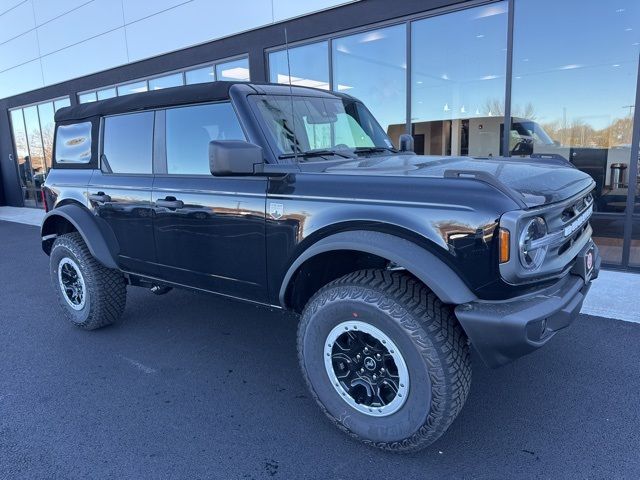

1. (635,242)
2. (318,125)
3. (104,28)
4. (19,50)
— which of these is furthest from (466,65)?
(19,50)

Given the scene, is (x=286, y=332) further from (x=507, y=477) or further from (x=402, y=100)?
(x=402, y=100)

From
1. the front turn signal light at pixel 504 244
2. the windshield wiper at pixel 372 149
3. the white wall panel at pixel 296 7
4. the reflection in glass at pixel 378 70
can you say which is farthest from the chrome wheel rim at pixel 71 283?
the white wall panel at pixel 296 7

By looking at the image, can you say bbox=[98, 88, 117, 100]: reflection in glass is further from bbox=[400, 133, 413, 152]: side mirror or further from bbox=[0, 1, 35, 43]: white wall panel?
bbox=[400, 133, 413, 152]: side mirror

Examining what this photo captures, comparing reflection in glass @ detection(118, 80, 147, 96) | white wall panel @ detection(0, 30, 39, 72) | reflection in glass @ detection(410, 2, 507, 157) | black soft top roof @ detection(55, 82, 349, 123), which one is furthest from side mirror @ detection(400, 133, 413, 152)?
white wall panel @ detection(0, 30, 39, 72)

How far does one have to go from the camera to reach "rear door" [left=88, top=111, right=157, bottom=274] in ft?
11.5

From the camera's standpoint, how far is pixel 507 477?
2232 mm

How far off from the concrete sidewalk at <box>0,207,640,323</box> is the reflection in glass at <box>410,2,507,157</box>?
2.42 meters

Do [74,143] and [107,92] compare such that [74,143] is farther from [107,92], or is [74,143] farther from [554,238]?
[107,92]

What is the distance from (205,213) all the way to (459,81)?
5.83 m

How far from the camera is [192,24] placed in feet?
30.5

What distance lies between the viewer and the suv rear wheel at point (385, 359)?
2.20 meters

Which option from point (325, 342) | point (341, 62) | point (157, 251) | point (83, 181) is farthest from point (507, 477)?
point (341, 62)

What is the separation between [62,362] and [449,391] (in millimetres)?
2978

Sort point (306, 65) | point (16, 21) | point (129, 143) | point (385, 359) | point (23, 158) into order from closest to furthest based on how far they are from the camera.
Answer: point (385, 359)
point (129, 143)
point (306, 65)
point (16, 21)
point (23, 158)
